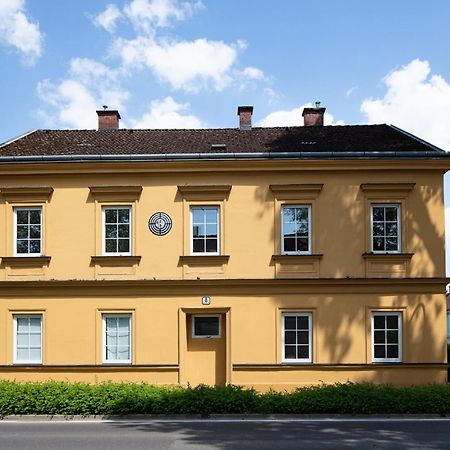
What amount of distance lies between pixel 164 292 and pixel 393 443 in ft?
27.4

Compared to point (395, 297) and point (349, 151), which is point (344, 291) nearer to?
point (395, 297)

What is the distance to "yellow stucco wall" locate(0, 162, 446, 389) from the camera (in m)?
18.7

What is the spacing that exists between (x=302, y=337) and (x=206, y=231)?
13.4 ft

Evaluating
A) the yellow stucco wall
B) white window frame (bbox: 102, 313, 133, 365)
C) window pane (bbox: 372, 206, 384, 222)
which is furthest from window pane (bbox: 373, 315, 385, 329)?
white window frame (bbox: 102, 313, 133, 365)

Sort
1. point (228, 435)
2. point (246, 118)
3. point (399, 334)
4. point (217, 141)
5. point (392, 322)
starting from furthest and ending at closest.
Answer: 1. point (246, 118)
2. point (217, 141)
3. point (392, 322)
4. point (399, 334)
5. point (228, 435)

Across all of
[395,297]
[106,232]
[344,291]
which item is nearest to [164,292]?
[106,232]

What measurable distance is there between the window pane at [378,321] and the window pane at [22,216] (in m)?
10.5

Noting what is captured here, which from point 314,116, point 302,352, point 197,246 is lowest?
point 302,352

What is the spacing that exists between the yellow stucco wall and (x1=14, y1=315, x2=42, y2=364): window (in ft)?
0.81

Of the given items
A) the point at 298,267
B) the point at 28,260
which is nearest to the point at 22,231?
the point at 28,260

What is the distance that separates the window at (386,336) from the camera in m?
18.8

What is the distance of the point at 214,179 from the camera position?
19172 millimetres

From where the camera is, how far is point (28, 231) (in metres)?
19.4

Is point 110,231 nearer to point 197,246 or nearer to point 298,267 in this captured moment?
point 197,246
